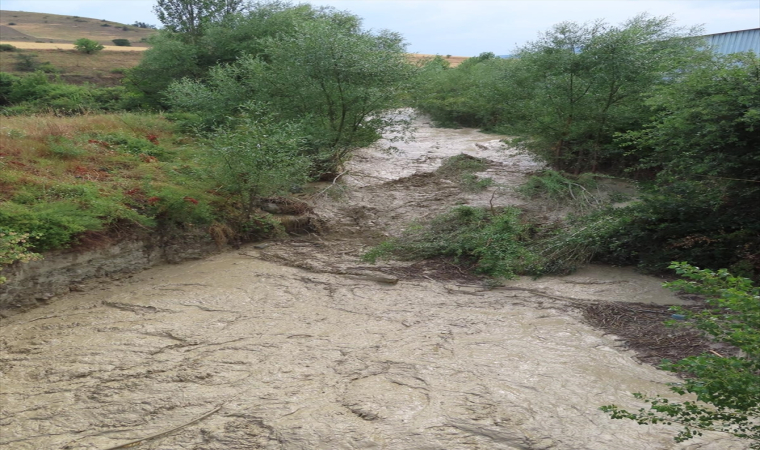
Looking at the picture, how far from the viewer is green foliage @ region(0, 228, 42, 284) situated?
6.88 metres

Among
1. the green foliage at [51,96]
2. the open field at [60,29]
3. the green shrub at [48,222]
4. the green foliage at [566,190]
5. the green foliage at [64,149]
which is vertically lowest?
the green shrub at [48,222]

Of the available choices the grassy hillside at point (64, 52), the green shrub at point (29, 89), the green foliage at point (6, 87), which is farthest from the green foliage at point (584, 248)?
the green foliage at point (6, 87)

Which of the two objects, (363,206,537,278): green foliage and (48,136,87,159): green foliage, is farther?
(48,136,87,159): green foliage

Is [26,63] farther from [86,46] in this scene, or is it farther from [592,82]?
[592,82]

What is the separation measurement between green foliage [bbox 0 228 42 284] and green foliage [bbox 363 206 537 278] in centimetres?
506

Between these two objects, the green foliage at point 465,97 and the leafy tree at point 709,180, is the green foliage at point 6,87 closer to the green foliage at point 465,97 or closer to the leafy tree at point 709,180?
the green foliage at point 465,97

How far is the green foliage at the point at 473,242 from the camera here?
379 inches

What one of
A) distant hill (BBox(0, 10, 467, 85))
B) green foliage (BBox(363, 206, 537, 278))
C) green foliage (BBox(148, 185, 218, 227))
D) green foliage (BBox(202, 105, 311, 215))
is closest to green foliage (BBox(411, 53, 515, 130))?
distant hill (BBox(0, 10, 467, 85))

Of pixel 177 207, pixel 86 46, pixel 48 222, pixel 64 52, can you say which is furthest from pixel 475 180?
pixel 64 52

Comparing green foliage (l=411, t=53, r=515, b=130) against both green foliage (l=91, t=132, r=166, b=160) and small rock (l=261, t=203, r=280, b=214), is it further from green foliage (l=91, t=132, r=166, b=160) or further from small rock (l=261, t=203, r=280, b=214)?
green foliage (l=91, t=132, r=166, b=160)

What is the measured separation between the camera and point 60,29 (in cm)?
4966

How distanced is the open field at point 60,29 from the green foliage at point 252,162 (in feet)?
113

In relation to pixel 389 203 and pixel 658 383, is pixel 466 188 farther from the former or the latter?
pixel 658 383

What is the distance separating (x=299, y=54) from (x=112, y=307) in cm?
743
